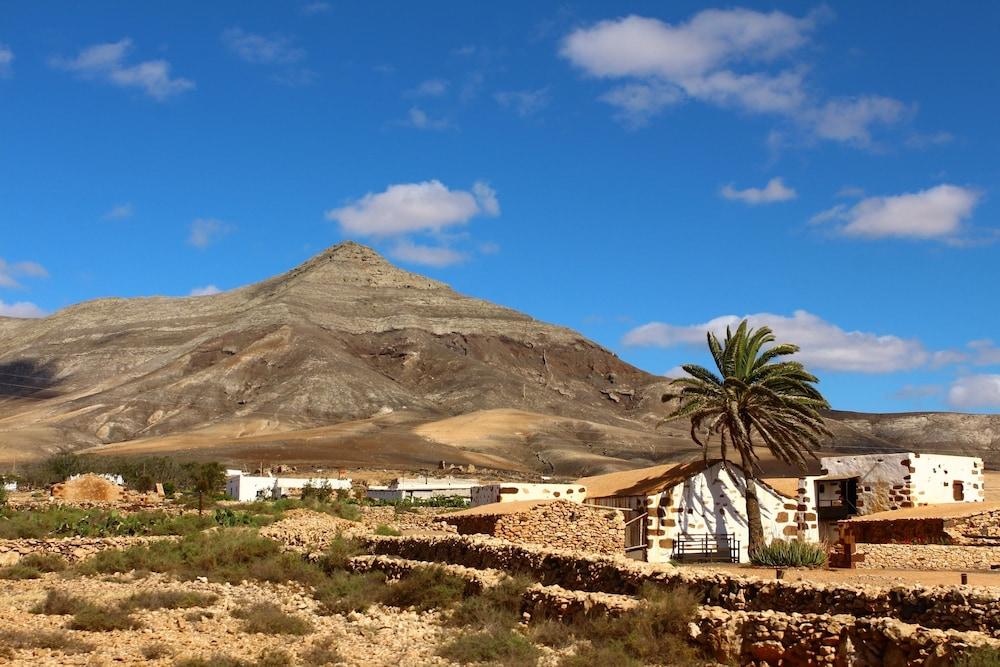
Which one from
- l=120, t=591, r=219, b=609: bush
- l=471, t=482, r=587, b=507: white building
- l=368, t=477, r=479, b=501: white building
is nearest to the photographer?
l=120, t=591, r=219, b=609: bush

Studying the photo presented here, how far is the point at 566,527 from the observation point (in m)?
22.9

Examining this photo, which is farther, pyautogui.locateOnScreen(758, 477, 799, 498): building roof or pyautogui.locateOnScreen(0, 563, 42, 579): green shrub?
pyautogui.locateOnScreen(758, 477, 799, 498): building roof

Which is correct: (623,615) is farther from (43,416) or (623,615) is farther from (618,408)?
(618,408)

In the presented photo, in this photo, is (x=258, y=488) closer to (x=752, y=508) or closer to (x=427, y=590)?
(x=752, y=508)

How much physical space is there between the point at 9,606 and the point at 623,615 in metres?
10.4

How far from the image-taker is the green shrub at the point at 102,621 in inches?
583

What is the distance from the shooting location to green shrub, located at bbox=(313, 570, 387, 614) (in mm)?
17094

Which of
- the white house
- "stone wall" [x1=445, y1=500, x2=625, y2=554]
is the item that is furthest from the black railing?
"stone wall" [x1=445, y1=500, x2=625, y2=554]

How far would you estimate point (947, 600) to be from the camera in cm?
1143

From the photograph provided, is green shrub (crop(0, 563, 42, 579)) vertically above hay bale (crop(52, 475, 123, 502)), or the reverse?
hay bale (crop(52, 475, 123, 502))

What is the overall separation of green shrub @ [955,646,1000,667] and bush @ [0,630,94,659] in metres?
10.7

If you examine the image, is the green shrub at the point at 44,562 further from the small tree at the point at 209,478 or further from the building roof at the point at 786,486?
the small tree at the point at 209,478

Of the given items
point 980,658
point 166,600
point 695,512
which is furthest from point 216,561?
point 980,658

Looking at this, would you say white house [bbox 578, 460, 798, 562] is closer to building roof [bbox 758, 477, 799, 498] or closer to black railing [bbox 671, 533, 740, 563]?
black railing [bbox 671, 533, 740, 563]
